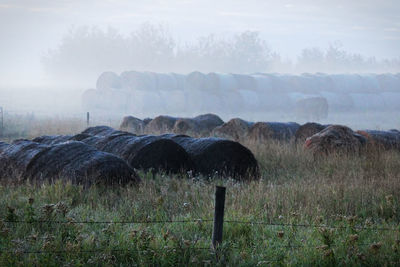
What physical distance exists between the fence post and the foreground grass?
13 centimetres

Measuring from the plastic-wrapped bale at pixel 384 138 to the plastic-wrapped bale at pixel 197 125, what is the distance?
503 centimetres

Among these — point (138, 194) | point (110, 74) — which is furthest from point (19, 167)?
point (110, 74)

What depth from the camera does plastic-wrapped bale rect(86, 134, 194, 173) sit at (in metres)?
9.39

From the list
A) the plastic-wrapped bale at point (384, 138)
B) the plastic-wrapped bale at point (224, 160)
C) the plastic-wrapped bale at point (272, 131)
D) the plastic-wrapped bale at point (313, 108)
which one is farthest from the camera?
the plastic-wrapped bale at point (313, 108)

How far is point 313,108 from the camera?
3284cm

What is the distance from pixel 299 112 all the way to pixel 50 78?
151 ft

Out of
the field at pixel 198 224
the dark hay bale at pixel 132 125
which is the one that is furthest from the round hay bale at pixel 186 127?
the field at pixel 198 224

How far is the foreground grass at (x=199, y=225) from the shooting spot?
504 centimetres

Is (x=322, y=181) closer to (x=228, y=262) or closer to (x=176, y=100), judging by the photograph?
(x=228, y=262)

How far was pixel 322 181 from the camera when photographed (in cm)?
861

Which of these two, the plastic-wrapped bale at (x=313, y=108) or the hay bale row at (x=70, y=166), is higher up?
the plastic-wrapped bale at (x=313, y=108)

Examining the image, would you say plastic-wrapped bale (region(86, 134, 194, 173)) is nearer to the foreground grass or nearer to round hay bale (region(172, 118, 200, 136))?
the foreground grass

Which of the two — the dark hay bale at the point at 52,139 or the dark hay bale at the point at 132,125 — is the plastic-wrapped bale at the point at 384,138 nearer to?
the dark hay bale at the point at 52,139

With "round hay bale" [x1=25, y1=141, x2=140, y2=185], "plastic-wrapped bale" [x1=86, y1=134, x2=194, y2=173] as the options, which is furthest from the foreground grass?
"plastic-wrapped bale" [x1=86, y1=134, x2=194, y2=173]
